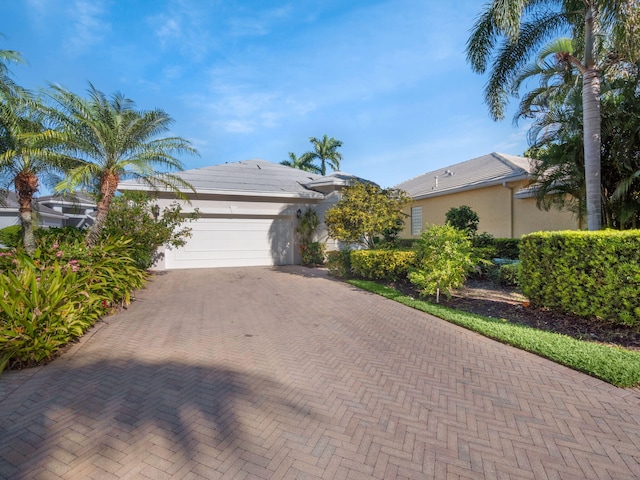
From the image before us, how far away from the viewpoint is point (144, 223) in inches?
461

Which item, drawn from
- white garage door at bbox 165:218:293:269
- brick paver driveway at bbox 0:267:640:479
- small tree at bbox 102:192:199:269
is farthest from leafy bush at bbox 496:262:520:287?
small tree at bbox 102:192:199:269

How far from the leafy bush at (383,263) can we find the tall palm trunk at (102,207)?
323 inches

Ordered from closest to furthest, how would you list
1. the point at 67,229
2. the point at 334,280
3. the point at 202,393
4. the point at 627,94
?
1. the point at 202,393
2. the point at 627,94
3. the point at 334,280
4. the point at 67,229

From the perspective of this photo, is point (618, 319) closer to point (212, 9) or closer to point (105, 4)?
point (212, 9)

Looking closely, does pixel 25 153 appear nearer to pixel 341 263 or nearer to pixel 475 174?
pixel 341 263

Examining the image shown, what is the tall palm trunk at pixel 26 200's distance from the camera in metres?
9.51

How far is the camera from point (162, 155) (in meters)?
10.3

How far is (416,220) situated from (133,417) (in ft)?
61.6

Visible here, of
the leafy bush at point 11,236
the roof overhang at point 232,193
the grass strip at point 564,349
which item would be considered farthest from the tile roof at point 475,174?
the leafy bush at point 11,236

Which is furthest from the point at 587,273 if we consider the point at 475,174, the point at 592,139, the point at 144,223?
the point at 144,223

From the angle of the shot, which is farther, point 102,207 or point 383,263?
point 383,263

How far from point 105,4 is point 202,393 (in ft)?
33.4

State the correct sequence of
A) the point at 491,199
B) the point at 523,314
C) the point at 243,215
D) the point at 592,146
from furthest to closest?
the point at 243,215, the point at 491,199, the point at 592,146, the point at 523,314

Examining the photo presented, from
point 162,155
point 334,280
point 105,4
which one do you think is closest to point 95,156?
point 162,155
